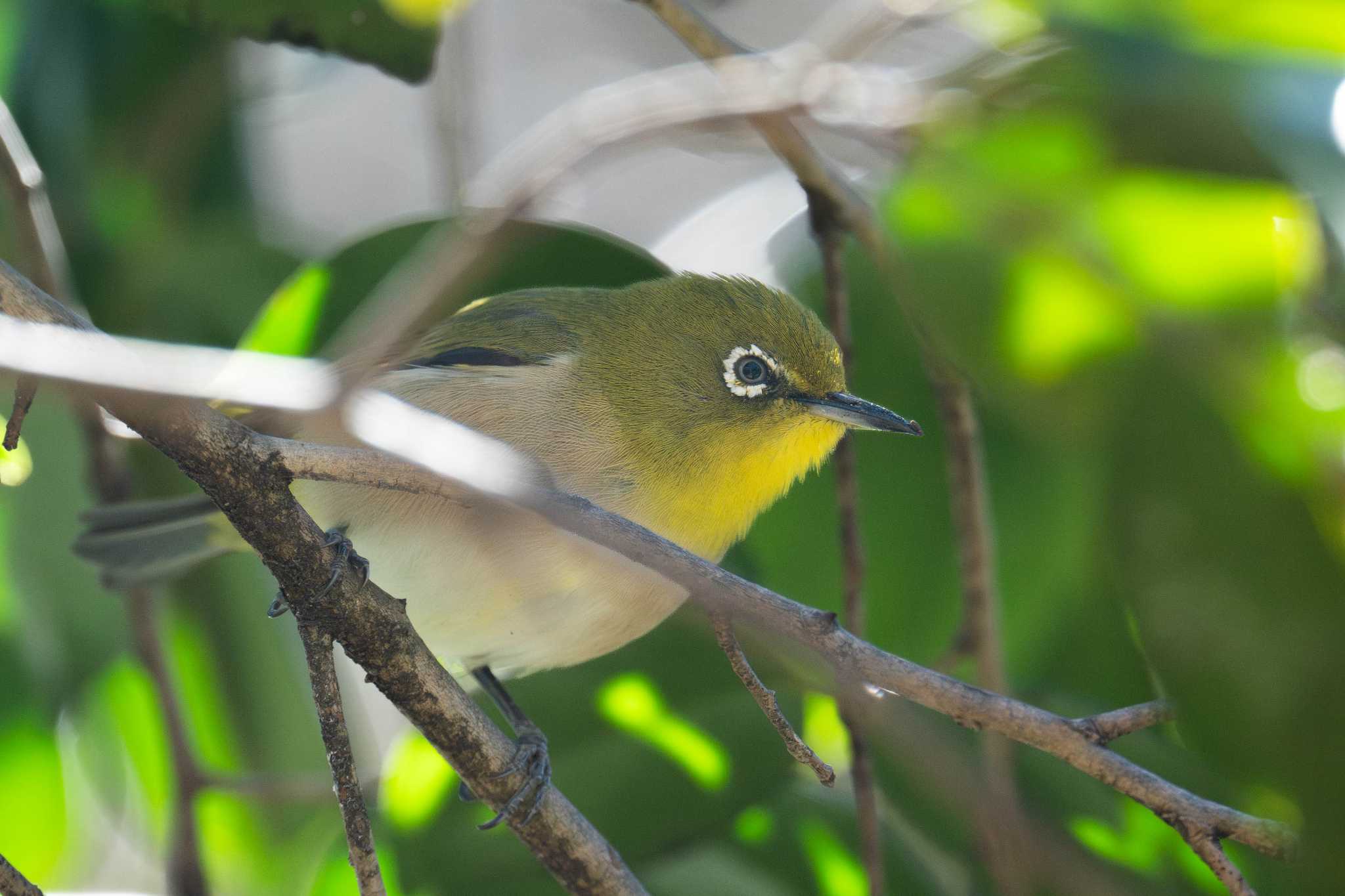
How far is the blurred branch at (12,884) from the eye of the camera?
5.50 ft

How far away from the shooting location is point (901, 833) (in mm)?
2809

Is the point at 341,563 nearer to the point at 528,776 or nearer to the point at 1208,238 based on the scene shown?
the point at 528,776

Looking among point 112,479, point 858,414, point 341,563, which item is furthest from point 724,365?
point 112,479

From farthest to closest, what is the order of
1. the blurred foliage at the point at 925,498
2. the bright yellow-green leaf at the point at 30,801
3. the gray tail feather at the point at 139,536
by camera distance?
the gray tail feather at the point at 139,536
the bright yellow-green leaf at the point at 30,801
the blurred foliage at the point at 925,498

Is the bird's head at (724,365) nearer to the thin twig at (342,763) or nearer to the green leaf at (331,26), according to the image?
the green leaf at (331,26)

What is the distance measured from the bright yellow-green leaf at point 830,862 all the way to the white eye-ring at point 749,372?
3.25 feet

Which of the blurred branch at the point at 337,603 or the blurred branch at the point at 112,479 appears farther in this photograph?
the blurred branch at the point at 112,479

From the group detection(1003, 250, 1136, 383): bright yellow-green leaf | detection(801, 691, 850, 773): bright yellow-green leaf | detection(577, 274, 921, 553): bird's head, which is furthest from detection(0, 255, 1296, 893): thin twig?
detection(801, 691, 850, 773): bright yellow-green leaf

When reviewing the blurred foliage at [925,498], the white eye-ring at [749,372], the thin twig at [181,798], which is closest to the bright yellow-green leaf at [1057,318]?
the blurred foliage at [925,498]

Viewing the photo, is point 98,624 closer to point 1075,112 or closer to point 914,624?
point 914,624

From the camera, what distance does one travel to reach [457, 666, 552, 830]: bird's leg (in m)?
2.24

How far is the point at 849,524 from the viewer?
255cm

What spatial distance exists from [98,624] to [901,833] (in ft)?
7.06

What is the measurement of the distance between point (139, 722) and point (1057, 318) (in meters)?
2.61
